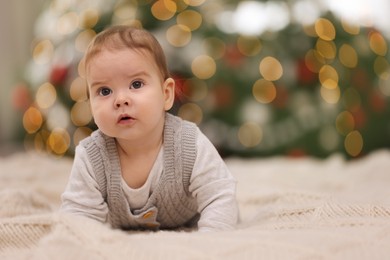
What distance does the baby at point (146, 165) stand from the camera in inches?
36.0

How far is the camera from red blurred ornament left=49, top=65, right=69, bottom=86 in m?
2.21

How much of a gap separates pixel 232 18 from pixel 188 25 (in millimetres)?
187

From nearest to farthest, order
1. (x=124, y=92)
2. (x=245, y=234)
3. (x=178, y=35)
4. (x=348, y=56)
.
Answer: (x=245, y=234) < (x=124, y=92) < (x=178, y=35) < (x=348, y=56)

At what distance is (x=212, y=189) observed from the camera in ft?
3.20

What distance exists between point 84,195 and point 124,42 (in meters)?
0.27

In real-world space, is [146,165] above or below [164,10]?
below

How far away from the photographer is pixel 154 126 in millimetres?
940

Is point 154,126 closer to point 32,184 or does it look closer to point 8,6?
point 32,184

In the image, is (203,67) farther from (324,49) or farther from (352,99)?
(352,99)

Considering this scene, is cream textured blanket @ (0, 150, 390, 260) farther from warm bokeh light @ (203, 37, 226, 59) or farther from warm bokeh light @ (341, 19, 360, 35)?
warm bokeh light @ (341, 19, 360, 35)

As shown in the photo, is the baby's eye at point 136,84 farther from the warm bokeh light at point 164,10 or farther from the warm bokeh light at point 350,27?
the warm bokeh light at point 350,27

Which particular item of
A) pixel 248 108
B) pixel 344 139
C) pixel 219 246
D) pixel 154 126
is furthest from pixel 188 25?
pixel 219 246

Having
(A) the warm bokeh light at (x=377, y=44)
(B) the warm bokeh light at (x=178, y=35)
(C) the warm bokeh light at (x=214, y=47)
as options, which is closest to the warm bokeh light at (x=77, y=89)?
(B) the warm bokeh light at (x=178, y=35)

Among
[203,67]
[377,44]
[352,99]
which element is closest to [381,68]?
[377,44]
